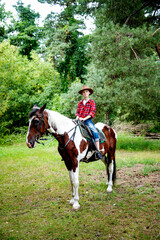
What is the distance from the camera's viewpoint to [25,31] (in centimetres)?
2252

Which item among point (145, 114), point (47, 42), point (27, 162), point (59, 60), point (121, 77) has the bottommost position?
point (27, 162)

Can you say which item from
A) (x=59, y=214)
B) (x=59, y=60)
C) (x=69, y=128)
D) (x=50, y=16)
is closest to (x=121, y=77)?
(x=69, y=128)

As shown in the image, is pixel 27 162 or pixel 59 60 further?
pixel 59 60

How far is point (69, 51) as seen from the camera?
63.3 ft

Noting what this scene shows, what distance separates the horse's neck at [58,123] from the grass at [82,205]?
1754 millimetres

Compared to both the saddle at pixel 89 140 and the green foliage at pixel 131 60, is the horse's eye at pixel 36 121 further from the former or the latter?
the green foliage at pixel 131 60

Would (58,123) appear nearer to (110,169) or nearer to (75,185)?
(75,185)

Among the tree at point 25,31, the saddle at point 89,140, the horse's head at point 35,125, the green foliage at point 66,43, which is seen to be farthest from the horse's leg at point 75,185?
the tree at point 25,31

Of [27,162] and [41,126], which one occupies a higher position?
[41,126]

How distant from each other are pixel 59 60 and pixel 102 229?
58.1 feet

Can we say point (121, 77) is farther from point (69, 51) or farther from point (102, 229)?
point (69, 51)

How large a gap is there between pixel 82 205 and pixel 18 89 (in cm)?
1167

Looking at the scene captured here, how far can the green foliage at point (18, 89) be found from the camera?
13473 millimetres

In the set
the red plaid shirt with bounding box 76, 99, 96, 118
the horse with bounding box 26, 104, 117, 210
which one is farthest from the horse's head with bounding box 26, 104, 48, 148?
the red plaid shirt with bounding box 76, 99, 96, 118
